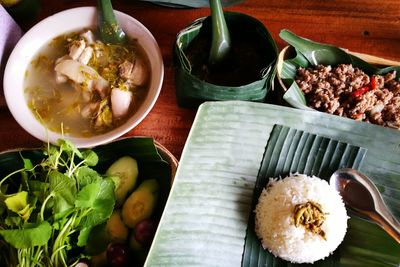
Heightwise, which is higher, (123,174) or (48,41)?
(48,41)

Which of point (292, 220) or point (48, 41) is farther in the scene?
point (48, 41)

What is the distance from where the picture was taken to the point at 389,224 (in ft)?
3.71

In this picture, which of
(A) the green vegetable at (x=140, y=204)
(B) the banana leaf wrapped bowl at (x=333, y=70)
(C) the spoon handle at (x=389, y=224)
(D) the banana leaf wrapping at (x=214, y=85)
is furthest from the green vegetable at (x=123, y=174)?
(C) the spoon handle at (x=389, y=224)

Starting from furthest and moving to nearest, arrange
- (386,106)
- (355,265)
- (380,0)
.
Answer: (380,0) → (386,106) → (355,265)

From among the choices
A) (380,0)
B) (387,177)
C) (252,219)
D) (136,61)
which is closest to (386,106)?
(387,177)

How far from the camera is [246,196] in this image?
121 cm

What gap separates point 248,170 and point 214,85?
0.82 feet

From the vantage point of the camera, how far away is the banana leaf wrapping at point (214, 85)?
1172mm

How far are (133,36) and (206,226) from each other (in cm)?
59

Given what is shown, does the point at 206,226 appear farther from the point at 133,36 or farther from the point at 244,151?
the point at 133,36

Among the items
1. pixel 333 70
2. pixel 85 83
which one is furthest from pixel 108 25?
pixel 333 70

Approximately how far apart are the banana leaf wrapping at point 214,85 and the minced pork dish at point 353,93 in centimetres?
13

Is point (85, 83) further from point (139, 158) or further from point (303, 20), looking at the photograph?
point (303, 20)

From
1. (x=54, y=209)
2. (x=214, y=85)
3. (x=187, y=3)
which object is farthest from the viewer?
(x=187, y=3)
